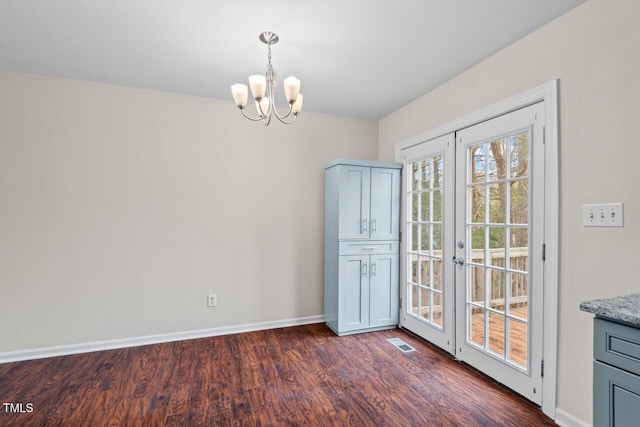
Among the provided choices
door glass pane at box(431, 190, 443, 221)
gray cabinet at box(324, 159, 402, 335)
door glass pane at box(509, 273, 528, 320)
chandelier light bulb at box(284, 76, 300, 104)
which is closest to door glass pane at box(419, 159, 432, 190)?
door glass pane at box(431, 190, 443, 221)

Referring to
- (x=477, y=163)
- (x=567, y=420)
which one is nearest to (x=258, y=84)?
(x=477, y=163)

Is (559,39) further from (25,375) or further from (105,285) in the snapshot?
(25,375)

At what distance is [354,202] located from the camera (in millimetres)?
Answer: 3348

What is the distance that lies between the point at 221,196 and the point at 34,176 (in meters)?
1.56

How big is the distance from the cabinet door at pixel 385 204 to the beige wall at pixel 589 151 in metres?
1.56

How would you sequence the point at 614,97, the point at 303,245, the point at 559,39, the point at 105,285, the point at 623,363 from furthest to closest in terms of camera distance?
the point at 303,245
the point at 105,285
the point at 559,39
the point at 614,97
the point at 623,363

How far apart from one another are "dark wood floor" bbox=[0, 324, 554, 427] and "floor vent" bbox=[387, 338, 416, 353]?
2.9 inches

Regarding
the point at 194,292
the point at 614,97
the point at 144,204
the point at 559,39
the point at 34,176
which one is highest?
the point at 559,39

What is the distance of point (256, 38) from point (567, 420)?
309cm

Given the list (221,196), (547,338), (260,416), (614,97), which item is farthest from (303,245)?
(614,97)

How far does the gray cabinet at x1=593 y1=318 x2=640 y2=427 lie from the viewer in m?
1.11

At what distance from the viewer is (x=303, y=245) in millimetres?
3646

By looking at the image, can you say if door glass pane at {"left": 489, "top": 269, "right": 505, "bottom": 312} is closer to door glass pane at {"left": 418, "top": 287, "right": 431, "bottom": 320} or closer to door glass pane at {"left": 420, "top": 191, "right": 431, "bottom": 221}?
door glass pane at {"left": 418, "top": 287, "right": 431, "bottom": 320}

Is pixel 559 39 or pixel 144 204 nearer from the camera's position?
pixel 559 39
